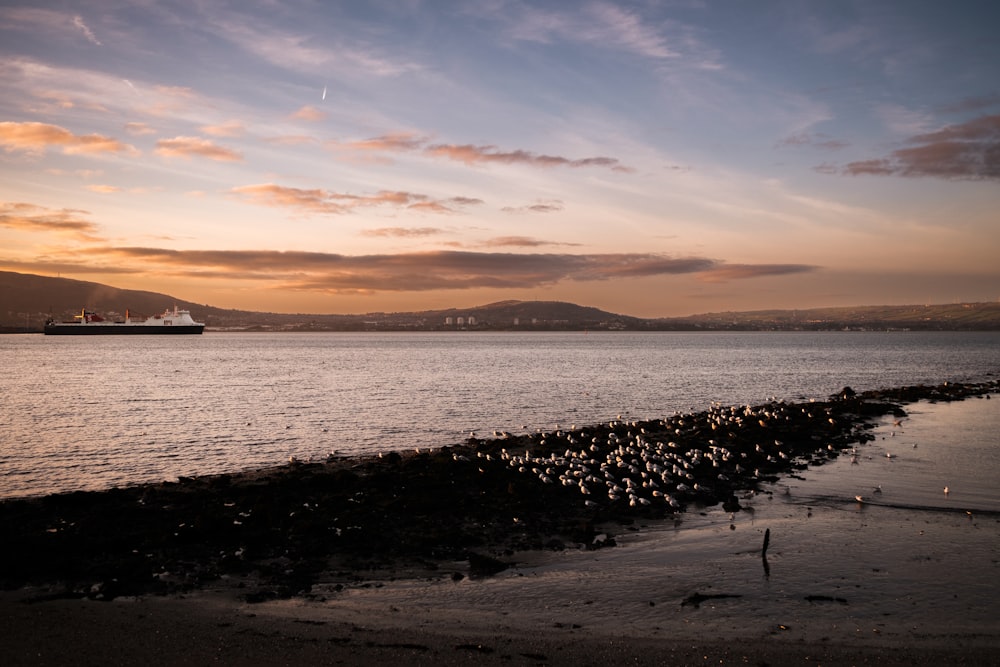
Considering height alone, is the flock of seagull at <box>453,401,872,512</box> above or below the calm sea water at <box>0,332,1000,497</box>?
above

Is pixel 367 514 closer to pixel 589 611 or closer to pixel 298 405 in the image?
pixel 589 611

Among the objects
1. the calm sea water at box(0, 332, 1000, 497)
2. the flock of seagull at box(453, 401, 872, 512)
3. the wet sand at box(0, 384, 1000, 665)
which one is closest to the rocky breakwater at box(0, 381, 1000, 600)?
the flock of seagull at box(453, 401, 872, 512)

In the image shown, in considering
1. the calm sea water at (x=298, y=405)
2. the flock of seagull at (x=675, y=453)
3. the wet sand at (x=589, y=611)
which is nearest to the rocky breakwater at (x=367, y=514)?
the flock of seagull at (x=675, y=453)

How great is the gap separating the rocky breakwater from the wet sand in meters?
0.42

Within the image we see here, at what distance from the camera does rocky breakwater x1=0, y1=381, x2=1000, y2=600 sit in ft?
43.0

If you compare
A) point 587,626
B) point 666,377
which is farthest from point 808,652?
point 666,377

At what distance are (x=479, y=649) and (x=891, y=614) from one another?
7130 millimetres


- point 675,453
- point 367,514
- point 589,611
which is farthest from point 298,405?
point 589,611

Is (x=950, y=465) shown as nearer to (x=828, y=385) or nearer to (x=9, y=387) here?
(x=828, y=385)

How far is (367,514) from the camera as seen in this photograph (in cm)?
1662

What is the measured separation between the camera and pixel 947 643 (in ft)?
33.2

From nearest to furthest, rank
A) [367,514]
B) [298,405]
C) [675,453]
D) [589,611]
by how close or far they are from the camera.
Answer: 1. [589,611]
2. [367,514]
3. [675,453]
4. [298,405]

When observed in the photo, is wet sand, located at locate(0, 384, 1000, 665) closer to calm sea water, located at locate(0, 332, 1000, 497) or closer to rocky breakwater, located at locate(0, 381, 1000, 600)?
rocky breakwater, located at locate(0, 381, 1000, 600)

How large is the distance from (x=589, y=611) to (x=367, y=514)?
720 centimetres
